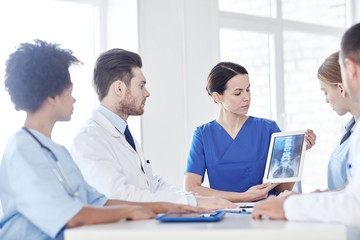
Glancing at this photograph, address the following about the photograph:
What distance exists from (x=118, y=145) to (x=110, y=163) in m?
0.21

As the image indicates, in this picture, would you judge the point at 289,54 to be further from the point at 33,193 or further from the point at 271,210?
the point at 33,193

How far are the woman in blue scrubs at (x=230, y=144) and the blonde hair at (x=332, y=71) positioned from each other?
0.60 metres

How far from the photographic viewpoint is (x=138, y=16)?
3.68m

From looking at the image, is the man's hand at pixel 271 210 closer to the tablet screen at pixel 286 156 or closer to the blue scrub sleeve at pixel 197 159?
the tablet screen at pixel 286 156

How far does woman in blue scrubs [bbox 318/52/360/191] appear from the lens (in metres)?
2.31

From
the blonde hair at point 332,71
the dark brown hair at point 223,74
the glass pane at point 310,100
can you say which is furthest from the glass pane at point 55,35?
the glass pane at point 310,100

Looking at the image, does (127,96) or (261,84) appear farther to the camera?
(261,84)

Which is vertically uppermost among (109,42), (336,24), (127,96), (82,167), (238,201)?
(336,24)

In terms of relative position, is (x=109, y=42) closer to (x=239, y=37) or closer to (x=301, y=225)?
(x=239, y=37)

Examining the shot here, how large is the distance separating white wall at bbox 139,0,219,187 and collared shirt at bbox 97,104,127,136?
128cm

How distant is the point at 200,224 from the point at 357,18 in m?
4.62

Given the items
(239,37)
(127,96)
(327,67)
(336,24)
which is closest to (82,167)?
(127,96)

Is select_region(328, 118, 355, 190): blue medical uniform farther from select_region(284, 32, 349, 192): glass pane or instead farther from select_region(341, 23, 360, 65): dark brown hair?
select_region(284, 32, 349, 192): glass pane

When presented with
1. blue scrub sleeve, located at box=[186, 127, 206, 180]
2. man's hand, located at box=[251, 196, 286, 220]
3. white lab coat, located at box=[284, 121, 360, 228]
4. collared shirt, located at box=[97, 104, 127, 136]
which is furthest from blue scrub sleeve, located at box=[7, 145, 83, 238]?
blue scrub sleeve, located at box=[186, 127, 206, 180]
